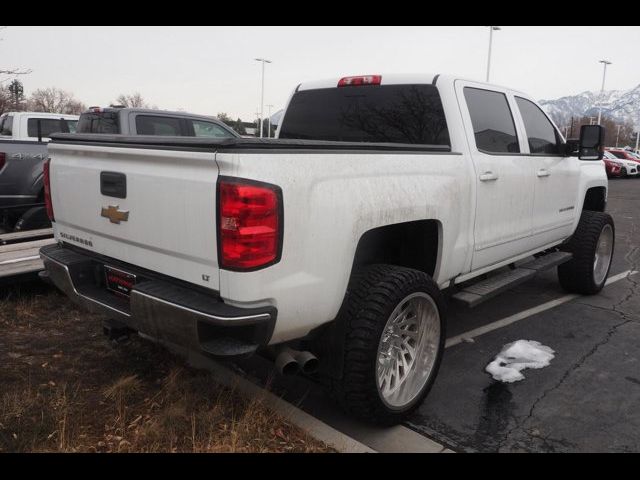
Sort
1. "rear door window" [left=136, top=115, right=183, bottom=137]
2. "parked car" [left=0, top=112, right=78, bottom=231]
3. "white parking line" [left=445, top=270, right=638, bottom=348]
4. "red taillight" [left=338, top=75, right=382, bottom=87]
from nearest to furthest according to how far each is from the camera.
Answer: "red taillight" [left=338, top=75, right=382, bottom=87]
"white parking line" [left=445, top=270, right=638, bottom=348]
"parked car" [left=0, top=112, right=78, bottom=231]
"rear door window" [left=136, top=115, right=183, bottom=137]

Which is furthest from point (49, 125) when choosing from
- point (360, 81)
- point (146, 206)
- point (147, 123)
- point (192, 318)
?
point (192, 318)

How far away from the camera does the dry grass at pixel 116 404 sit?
2732mm

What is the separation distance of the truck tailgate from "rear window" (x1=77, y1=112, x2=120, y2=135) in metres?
4.40

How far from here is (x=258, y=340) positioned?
95.3 inches

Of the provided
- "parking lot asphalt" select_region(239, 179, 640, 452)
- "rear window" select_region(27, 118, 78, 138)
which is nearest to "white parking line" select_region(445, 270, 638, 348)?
"parking lot asphalt" select_region(239, 179, 640, 452)

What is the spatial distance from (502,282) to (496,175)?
0.84 m

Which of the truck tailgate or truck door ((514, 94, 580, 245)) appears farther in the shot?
truck door ((514, 94, 580, 245))

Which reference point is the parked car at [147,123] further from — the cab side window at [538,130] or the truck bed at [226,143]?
the cab side window at [538,130]

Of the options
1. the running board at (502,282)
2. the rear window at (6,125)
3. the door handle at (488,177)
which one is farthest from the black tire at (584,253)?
the rear window at (6,125)

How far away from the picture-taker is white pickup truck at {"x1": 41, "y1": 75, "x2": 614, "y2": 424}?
2344 mm

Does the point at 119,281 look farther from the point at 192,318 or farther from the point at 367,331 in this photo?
the point at 367,331

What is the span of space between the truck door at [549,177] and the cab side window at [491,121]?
266mm

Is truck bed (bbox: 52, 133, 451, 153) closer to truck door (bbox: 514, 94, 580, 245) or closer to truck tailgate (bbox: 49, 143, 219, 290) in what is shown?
truck tailgate (bbox: 49, 143, 219, 290)
